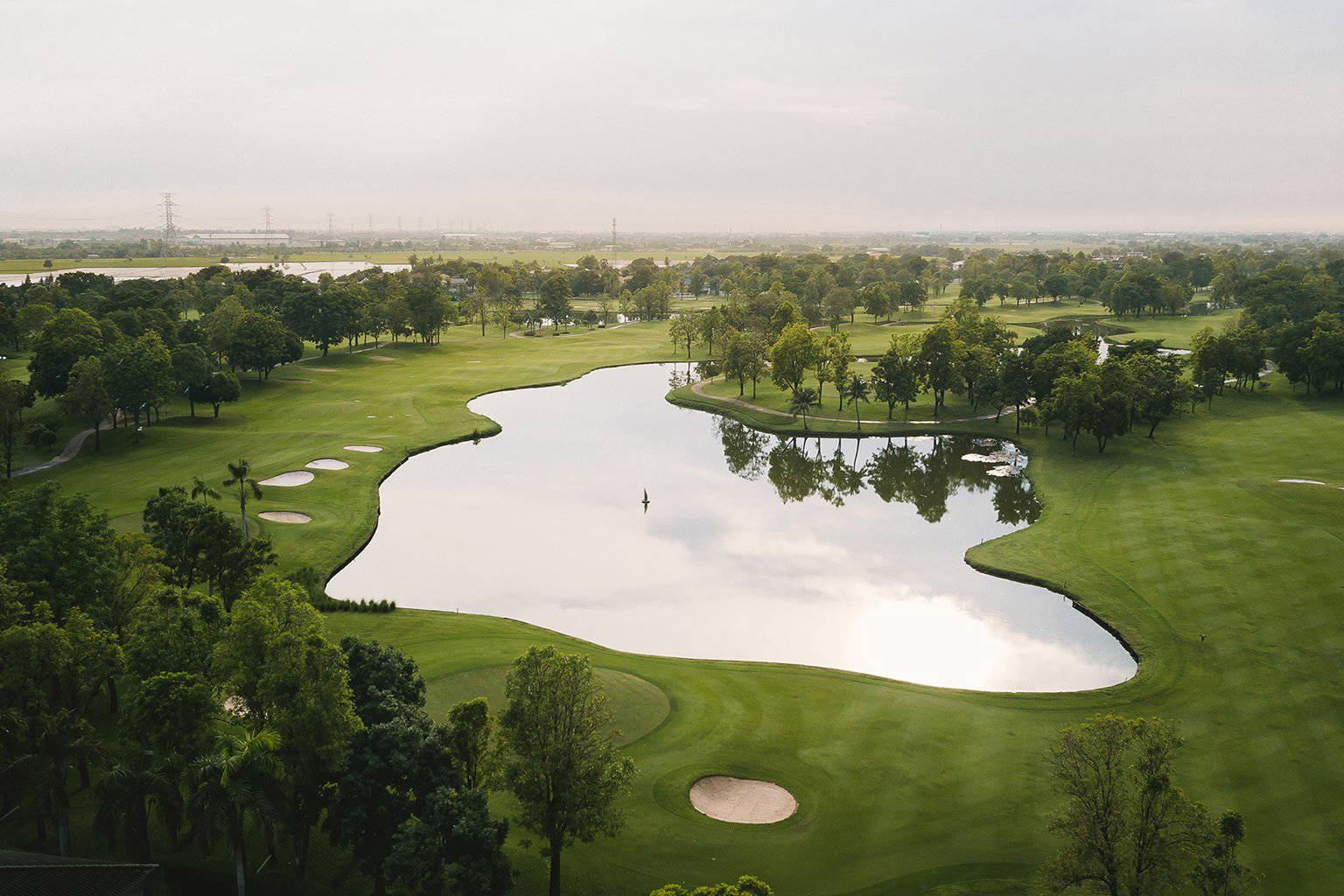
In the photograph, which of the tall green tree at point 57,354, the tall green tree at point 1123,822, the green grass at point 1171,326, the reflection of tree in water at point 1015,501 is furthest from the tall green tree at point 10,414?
the green grass at point 1171,326

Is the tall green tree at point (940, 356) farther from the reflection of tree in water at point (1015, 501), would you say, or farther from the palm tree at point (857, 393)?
the reflection of tree in water at point (1015, 501)

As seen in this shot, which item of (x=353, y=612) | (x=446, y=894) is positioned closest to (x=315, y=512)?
(x=353, y=612)

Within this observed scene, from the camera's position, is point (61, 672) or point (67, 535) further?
point (67, 535)

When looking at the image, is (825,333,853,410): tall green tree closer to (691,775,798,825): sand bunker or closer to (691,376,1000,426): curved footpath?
(691,376,1000,426): curved footpath

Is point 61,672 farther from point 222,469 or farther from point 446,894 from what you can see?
point 222,469

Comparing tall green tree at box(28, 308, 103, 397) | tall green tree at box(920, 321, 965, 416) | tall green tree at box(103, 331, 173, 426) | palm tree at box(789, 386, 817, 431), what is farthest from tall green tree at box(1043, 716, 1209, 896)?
tall green tree at box(28, 308, 103, 397)

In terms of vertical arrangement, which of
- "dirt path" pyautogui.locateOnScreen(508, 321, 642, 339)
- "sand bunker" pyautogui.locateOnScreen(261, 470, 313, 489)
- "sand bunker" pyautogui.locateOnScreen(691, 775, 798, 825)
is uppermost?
"dirt path" pyautogui.locateOnScreen(508, 321, 642, 339)

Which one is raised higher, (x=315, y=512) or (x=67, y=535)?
(x=67, y=535)

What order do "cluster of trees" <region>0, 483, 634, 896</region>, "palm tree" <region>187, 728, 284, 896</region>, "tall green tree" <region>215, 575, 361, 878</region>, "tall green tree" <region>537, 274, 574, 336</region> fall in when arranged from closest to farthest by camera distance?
1. "palm tree" <region>187, 728, 284, 896</region>
2. "cluster of trees" <region>0, 483, 634, 896</region>
3. "tall green tree" <region>215, 575, 361, 878</region>
4. "tall green tree" <region>537, 274, 574, 336</region>
